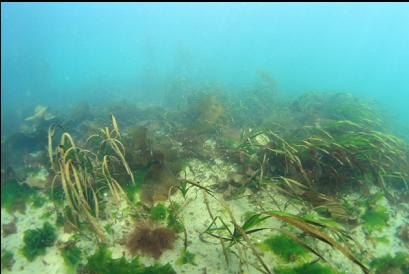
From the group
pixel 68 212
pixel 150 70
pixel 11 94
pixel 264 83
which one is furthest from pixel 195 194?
pixel 11 94

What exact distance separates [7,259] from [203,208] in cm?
245

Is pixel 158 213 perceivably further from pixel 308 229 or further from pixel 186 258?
pixel 308 229

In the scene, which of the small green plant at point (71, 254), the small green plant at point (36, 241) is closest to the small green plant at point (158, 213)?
the small green plant at point (71, 254)

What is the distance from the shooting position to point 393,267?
10.5ft

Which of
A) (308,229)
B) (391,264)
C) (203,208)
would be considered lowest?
(391,264)

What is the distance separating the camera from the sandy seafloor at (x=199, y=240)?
9.88 feet

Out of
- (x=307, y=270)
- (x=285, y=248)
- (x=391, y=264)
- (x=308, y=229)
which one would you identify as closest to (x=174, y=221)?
(x=285, y=248)

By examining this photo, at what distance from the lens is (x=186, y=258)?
3.00m

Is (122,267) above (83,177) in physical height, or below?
below

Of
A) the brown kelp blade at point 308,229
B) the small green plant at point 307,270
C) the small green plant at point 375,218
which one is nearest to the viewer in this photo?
the brown kelp blade at point 308,229

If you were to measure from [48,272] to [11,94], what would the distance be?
3567 centimetres

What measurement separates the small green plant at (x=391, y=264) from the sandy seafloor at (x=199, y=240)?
0.11 m

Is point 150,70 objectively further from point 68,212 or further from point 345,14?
point 345,14

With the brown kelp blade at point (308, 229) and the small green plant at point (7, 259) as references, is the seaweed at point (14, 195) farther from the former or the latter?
the brown kelp blade at point (308, 229)
